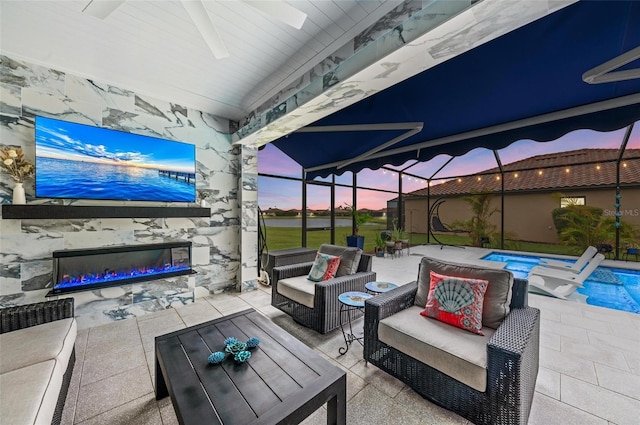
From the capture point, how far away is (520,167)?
8.74 meters

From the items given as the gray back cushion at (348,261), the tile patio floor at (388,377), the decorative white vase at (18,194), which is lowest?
the tile patio floor at (388,377)

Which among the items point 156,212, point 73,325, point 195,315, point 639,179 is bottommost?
point 195,315

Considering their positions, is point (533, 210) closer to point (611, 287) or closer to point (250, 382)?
point (611, 287)

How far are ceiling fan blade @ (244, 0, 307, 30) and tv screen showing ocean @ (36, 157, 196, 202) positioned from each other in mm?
2997

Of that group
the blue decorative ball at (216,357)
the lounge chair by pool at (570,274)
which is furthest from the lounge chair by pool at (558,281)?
the blue decorative ball at (216,357)

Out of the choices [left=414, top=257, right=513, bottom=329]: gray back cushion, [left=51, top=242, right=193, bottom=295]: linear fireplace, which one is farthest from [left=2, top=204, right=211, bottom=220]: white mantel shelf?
[left=414, top=257, right=513, bottom=329]: gray back cushion

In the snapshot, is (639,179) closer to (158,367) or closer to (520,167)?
(520,167)

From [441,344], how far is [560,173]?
34.0 ft

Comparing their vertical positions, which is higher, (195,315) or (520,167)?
(520,167)

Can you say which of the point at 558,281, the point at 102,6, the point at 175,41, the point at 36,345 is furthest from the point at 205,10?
the point at 558,281

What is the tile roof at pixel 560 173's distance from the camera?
23.0 ft

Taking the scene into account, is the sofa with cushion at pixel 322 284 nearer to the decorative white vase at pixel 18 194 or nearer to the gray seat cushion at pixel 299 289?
the gray seat cushion at pixel 299 289

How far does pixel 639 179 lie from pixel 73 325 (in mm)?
12348

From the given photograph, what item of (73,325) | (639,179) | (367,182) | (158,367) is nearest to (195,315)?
(73,325)
